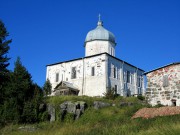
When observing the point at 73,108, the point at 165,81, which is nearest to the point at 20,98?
the point at 73,108

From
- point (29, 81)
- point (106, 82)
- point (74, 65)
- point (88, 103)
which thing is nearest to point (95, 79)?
point (106, 82)

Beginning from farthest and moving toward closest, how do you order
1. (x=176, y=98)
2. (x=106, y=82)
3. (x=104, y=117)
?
1. (x=106, y=82)
2. (x=176, y=98)
3. (x=104, y=117)

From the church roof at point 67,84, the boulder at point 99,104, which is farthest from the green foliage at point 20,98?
the church roof at point 67,84

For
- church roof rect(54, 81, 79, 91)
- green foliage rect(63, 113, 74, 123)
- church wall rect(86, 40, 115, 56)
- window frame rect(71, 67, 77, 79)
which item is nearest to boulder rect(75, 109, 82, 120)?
green foliage rect(63, 113, 74, 123)

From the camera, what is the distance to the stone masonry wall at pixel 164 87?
2395cm

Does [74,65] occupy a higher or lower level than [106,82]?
higher

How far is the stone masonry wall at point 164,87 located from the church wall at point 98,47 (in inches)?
627

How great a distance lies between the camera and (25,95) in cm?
2286

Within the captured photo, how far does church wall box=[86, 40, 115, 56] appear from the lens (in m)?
40.7

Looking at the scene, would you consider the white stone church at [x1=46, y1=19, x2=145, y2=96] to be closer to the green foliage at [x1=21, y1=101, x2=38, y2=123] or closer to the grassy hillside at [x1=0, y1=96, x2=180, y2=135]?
the grassy hillside at [x1=0, y1=96, x2=180, y2=135]

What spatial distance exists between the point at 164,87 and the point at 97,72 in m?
14.3

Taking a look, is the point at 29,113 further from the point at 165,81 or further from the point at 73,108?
the point at 165,81

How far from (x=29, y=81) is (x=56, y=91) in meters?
15.0

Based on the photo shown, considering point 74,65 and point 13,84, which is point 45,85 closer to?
point 74,65
